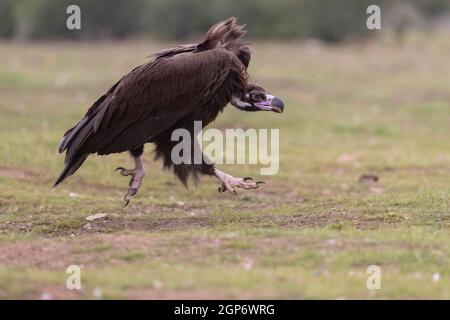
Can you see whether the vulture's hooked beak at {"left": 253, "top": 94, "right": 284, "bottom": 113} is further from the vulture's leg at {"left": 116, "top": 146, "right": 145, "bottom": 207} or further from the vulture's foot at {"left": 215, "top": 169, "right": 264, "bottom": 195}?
the vulture's leg at {"left": 116, "top": 146, "right": 145, "bottom": 207}

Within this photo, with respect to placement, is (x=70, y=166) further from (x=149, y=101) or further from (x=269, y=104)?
(x=269, y=104)

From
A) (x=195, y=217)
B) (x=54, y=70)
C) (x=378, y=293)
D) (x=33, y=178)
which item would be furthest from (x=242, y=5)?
(x=378, y=293)

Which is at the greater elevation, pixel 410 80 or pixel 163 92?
pixel 163 92

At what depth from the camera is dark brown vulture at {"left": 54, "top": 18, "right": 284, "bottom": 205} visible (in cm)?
885

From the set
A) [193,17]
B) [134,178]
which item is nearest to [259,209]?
[134,178]

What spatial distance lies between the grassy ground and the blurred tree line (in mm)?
10860

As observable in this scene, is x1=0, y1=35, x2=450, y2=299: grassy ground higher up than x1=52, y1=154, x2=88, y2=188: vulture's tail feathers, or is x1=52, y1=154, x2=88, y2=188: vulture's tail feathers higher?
x1=52, y1=154, x2=88, y2=188: vulture's tail feathers

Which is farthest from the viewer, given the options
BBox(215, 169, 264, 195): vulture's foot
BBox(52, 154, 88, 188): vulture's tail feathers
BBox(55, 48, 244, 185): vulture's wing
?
BBox(215, 169, 264, 195): vulture's foot

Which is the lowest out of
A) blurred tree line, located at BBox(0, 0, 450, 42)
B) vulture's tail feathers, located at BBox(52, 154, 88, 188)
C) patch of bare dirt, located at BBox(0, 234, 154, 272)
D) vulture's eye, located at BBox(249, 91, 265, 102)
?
blurred tree line, located at BBox(0, 0, 450, 42)

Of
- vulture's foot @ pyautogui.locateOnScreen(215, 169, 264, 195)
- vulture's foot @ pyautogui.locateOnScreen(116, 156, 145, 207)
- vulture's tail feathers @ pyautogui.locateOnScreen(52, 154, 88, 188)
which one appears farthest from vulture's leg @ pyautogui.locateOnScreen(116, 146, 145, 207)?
vulture's foot @ pyautogui.locateOnScreen(215, 169, 264, 195)

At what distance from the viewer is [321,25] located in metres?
33.5

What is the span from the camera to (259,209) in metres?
10.1
